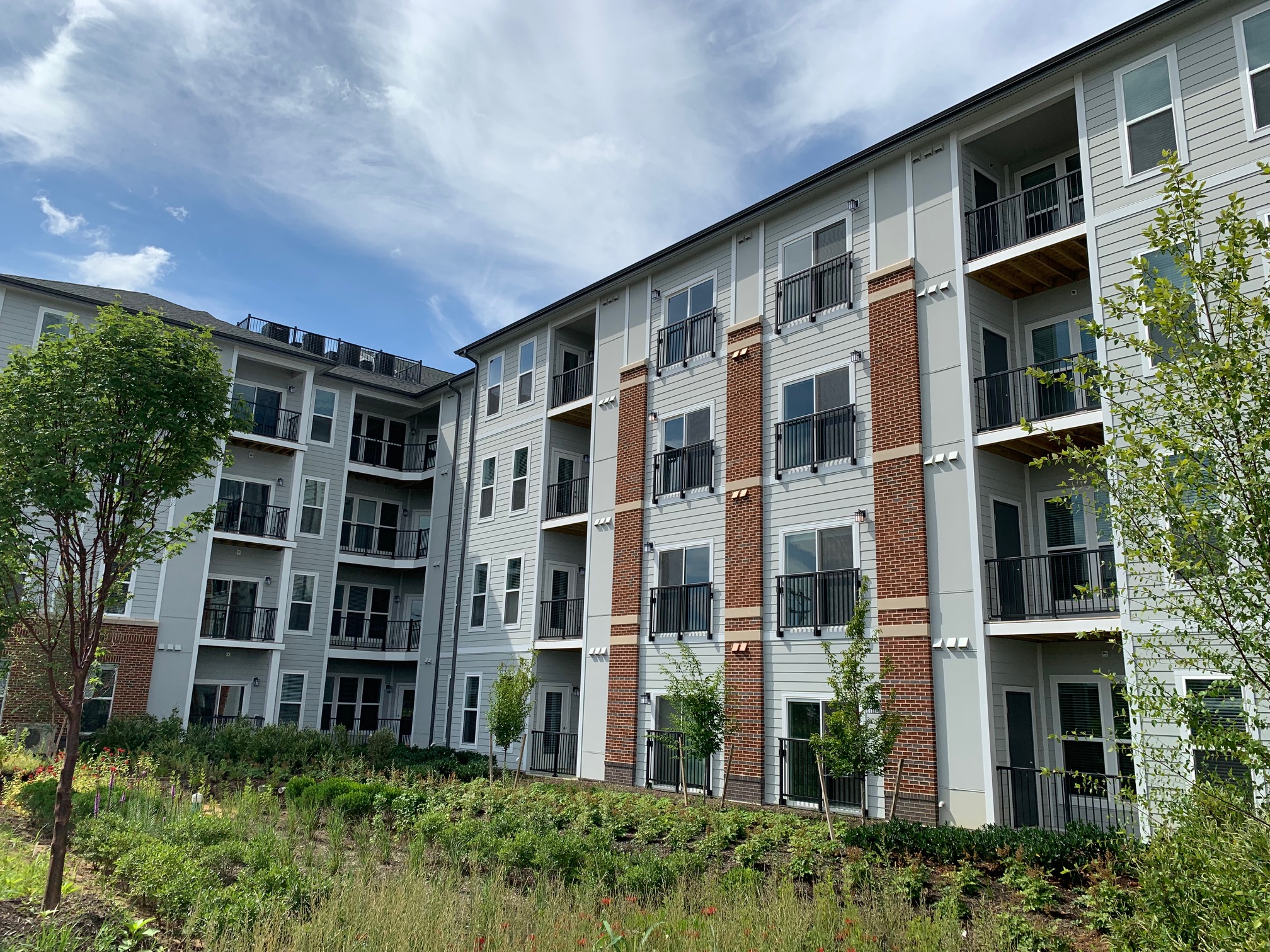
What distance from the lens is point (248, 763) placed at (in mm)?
20375

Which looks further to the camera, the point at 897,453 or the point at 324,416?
the point at 324,416

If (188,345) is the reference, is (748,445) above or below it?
above

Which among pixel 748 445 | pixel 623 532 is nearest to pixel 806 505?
pixel 748 445

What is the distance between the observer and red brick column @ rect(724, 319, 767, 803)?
58.6 ft

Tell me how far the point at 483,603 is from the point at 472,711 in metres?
3.03

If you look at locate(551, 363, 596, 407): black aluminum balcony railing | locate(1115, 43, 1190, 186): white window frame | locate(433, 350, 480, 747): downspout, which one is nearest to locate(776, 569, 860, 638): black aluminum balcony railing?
locate(1115, 43, 1190, 186): white window frame

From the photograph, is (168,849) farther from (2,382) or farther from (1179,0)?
(1179,0)

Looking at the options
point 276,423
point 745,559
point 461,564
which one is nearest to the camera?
point 745,559

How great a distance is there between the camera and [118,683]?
25172mm

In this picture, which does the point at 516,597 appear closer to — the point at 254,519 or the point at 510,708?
the point at 510,708

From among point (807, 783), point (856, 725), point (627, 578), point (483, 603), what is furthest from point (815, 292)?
point (483, 603)

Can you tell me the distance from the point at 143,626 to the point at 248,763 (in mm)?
7883

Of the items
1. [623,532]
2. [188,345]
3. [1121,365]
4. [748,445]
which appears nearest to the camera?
[188,345]

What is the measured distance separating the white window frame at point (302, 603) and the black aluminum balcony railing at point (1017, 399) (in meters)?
22.0
